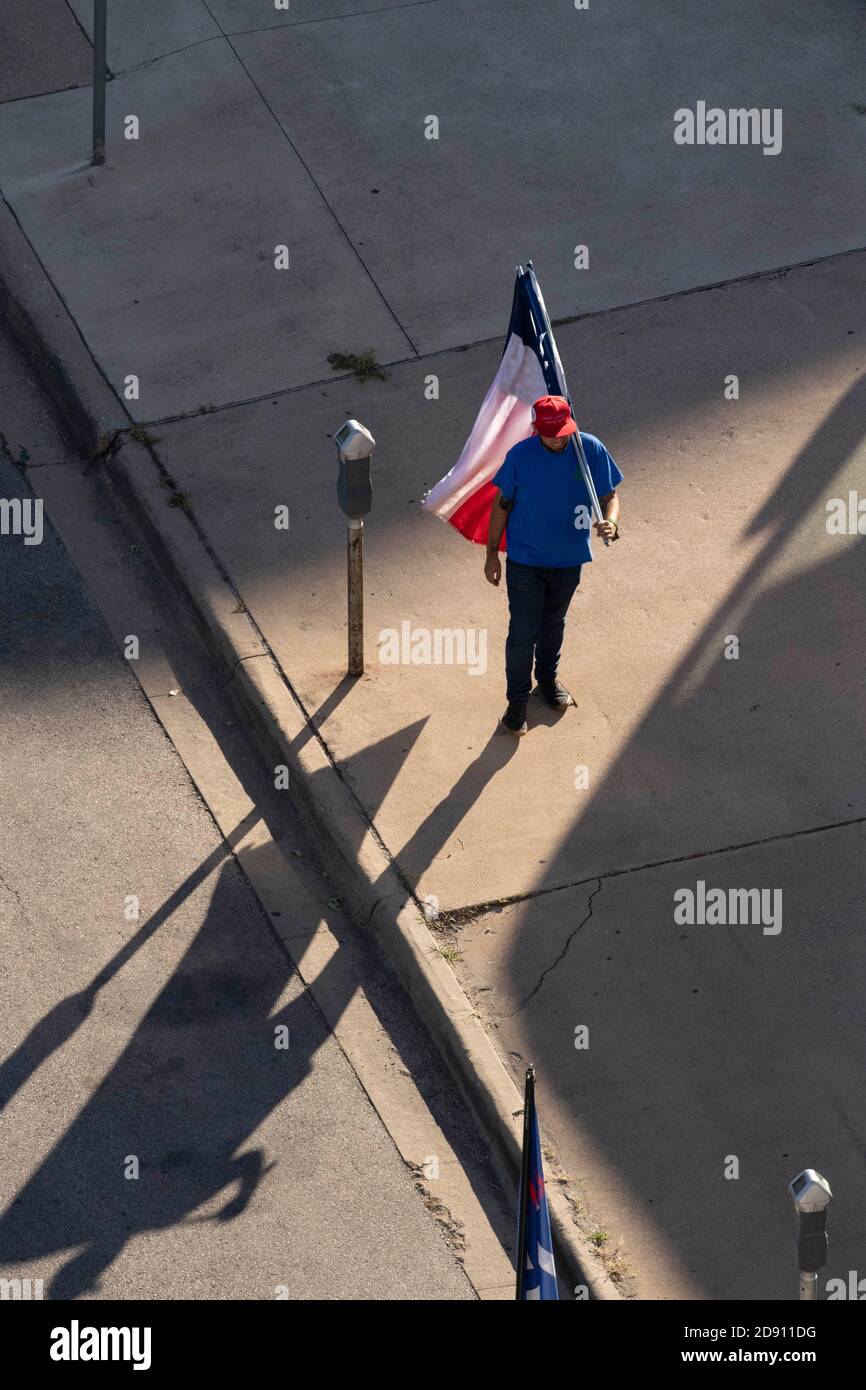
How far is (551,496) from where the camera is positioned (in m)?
7.87

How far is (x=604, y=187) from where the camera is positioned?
38.0 ft

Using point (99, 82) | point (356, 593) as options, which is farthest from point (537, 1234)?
point (99, 82)

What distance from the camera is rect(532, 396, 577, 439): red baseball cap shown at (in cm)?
764

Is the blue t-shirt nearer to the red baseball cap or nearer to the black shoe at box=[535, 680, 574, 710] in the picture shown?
the red baseball cap

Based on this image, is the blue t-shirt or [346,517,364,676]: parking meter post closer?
the blue t-shirt

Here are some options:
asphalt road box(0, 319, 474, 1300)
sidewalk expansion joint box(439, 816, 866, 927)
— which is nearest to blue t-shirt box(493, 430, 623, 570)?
sidewalk expansion joint box(439, 816, 866, 927)

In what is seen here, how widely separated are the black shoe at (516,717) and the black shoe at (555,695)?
17 centimetres

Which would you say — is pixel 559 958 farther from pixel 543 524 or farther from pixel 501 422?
pixel 501 422

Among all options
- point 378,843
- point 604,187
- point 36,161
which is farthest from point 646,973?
point 36,161

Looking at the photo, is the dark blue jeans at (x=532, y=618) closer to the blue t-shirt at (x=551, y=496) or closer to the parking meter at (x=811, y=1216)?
the blue t-shirt at (x=551, y=496)

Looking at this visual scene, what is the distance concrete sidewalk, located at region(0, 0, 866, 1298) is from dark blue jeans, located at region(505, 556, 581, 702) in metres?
0.30

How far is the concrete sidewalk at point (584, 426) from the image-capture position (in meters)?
7.33

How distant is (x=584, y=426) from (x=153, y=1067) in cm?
436
